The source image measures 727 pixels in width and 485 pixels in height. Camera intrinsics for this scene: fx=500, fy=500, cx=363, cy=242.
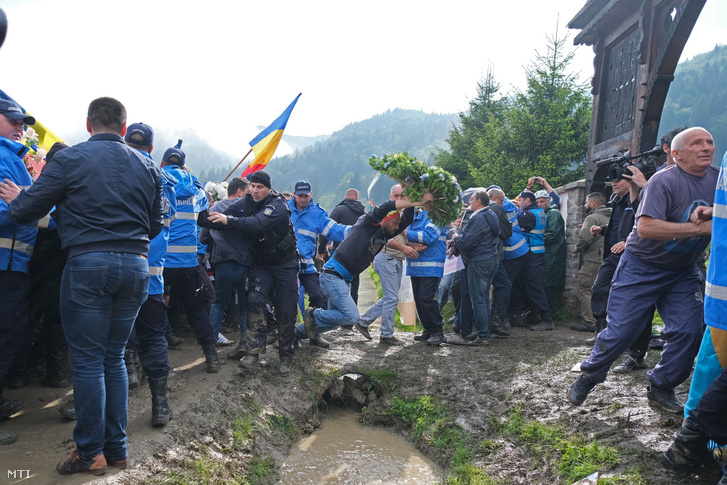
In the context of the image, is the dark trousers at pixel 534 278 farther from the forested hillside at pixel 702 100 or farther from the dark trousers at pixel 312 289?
the forested hillside at pixel 702 100

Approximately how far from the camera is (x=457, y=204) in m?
5.50

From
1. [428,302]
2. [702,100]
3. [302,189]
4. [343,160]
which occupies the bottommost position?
[428,302]

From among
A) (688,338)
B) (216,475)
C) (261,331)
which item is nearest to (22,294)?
(216,475)

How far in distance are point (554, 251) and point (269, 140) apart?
5.75 metres

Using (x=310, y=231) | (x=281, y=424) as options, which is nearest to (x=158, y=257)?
(x=281, y=424)

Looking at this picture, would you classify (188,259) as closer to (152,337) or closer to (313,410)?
(152,337)

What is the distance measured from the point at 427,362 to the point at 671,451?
11.0ft

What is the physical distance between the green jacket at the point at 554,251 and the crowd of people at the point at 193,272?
2.47 meters

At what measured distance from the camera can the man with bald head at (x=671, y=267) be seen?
354 cm

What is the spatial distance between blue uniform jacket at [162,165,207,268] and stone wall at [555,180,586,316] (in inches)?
259

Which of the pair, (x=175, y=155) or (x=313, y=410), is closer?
(x=175, y=155)

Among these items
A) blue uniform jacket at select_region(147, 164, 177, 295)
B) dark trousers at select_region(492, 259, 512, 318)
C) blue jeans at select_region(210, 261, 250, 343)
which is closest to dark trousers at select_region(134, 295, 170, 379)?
blue uniform jacket at select_region(147, 164, 177, 295)

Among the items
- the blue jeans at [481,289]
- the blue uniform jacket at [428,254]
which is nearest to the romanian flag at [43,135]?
the blue uniform jacket at [428,254]

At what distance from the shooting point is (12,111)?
12.1 ft
